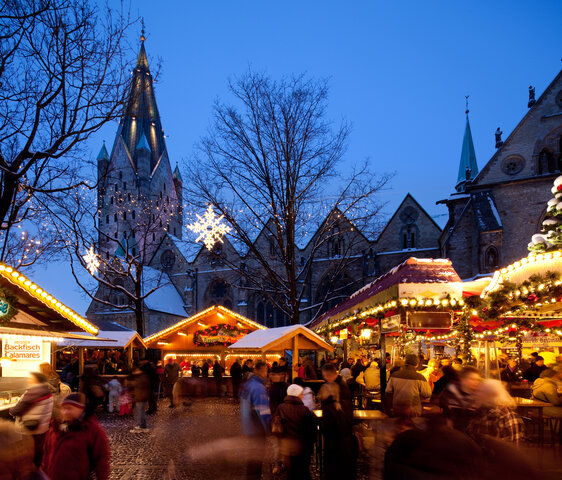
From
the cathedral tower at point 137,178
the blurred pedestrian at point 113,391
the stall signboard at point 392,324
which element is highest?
the cathedral tower at point 137,178

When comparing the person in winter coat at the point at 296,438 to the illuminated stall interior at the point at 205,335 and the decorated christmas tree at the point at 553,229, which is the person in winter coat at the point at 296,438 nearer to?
the decorated christmas tree at the point at 553,229

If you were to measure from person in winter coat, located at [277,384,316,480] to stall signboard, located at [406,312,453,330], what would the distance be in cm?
541

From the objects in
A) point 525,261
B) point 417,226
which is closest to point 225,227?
point 525,261

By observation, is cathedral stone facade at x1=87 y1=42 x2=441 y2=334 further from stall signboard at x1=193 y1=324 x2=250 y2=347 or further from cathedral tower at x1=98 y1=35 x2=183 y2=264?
stall signboard at x1=193 y1=324 x2=250 y2=347

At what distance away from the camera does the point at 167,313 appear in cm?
4859

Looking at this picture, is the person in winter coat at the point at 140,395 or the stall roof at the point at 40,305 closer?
the stall roof at the point at 40,305

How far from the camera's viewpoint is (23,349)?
32.6 ft

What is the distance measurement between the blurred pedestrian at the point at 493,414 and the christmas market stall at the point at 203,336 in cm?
1999

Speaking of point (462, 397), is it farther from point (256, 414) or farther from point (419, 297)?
point (419, 297)

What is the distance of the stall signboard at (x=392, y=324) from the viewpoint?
1079 centimetres

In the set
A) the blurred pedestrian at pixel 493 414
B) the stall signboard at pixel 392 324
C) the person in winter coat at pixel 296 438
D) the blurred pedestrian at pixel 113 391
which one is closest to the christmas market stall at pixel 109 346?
the blurred pedestrian at pixel 113 391

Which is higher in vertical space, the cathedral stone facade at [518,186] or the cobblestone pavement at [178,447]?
the cathedral stone facade at [518,186]

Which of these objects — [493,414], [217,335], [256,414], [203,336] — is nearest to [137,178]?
[203,336]

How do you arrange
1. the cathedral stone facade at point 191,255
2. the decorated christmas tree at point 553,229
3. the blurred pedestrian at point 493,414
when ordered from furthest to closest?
the cathedral stone facade at point 191,255, the decorated christmas tree at point 553,229, the blurred pedestrian at point 493,414
